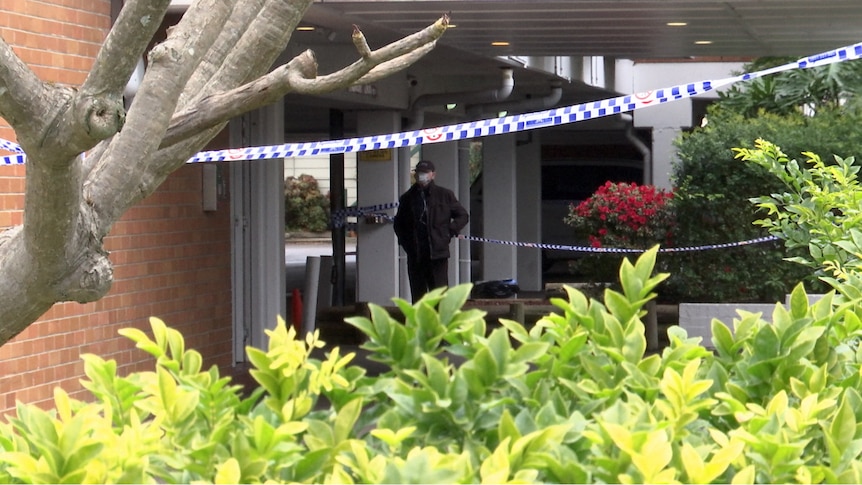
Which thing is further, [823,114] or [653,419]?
[823,114]

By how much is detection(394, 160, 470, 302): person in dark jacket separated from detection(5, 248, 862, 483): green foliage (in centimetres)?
1009

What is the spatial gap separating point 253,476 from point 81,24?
702cm

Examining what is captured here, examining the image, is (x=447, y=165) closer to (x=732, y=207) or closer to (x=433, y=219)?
(x=433, y=219)

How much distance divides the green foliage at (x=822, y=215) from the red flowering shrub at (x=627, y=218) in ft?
21.4

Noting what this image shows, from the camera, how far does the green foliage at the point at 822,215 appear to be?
4621 mm

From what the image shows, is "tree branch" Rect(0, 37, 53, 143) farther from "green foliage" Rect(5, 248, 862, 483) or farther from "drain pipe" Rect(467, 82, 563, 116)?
"drain pipe" Rect(467, 82, 563, 116)

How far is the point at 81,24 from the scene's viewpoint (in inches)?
323

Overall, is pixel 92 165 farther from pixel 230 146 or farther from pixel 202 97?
pixel 230 146

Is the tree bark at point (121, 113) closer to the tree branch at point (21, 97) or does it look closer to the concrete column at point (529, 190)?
the tree branch at point (21, 97)

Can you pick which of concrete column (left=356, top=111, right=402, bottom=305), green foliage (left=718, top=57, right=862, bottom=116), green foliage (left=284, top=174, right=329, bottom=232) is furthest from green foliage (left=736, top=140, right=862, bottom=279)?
green foliage (left=284, top=174, right=329, bottom=232)

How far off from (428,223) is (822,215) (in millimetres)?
7429

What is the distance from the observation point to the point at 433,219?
12445 millimetres


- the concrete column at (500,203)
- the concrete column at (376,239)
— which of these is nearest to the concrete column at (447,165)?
the concrete column at (500,203)

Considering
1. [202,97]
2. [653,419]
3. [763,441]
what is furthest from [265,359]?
[202,97]
